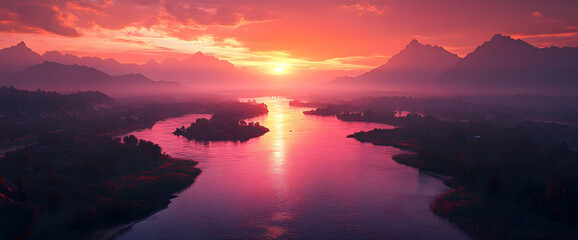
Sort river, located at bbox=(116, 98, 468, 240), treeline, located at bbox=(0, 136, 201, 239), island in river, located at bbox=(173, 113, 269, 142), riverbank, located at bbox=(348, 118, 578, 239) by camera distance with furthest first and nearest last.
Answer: island in river, located at bbox=(173, 113, 269, 142)
riverbank, located at bbox=(348, 118, 578, 239)
river, located at bbox=(116, 98, 468, 240)
treeline, located at bbox=(0, 136, 201, 239)

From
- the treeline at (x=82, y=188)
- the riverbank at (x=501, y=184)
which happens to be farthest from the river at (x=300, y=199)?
the treeline at (x=82, y=188)

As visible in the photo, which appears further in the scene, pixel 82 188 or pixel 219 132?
pixel 219 132

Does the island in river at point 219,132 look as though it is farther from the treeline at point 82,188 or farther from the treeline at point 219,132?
the treeline at point 82,188

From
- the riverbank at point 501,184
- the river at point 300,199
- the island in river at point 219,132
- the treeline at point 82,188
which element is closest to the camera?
the treeline at point 82,188

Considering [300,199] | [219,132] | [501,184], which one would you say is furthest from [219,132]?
[501,184]

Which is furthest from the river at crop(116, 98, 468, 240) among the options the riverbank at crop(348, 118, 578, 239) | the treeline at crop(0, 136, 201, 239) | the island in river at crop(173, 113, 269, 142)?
the island in river at crop(173, 113, 269, 142)

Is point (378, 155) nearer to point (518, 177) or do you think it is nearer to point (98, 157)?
point (518, 177)

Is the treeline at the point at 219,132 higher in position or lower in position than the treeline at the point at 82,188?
higher

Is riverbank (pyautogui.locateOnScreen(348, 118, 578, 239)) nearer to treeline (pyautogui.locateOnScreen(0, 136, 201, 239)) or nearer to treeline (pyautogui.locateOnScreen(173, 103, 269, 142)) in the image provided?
treeline (pyautogui.locateOnScreen(173, 103, 269, 142))

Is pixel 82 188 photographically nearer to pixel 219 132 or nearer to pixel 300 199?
pixel 300 199

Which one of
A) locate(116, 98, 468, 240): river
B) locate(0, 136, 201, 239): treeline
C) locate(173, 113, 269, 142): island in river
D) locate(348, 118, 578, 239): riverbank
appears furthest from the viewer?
locate(173, 113, 269, 142): island in river
